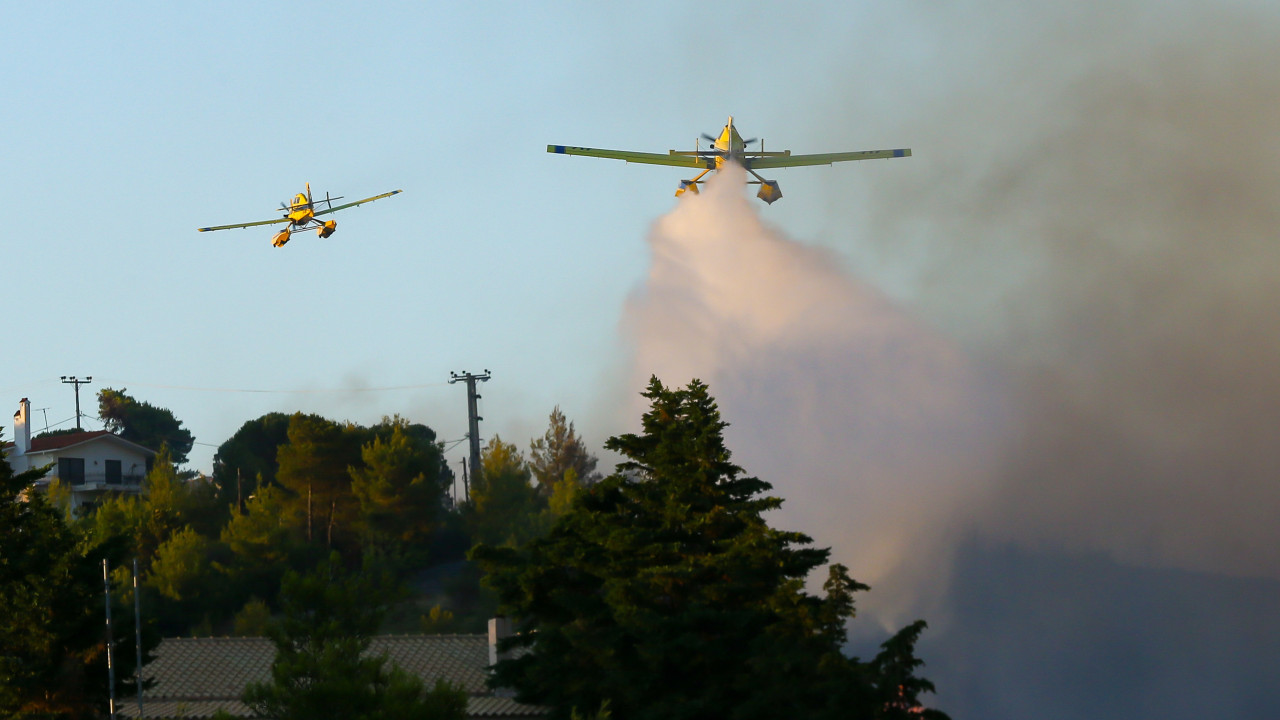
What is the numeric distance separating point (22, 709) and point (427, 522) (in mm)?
58981

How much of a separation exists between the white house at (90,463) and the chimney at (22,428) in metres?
4.61

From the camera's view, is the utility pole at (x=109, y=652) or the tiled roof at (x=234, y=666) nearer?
the utility pole at (x=109, y=652)

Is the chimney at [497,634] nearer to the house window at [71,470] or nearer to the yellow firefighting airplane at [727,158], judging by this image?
the yellow firefighting airplane at [727,158]

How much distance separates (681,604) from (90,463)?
93.8 meters

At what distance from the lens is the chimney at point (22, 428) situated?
108 metres

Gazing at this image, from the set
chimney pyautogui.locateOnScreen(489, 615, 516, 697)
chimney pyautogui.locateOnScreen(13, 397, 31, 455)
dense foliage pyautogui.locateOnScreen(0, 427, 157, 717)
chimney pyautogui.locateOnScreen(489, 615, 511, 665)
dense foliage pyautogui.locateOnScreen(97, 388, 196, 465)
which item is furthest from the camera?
dense foliage pyautogui.locateOnScreen(97, 388, 196, 465)

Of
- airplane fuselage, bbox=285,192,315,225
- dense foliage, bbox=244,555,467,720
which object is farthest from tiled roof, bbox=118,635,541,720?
airplane fuselage, bbox=285,192,315,225

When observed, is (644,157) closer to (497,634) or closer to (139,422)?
(497,634)

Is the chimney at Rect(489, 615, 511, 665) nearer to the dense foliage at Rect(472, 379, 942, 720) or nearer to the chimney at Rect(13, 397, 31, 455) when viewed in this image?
the dense foliage at Rect(472, 379, 942, 720)

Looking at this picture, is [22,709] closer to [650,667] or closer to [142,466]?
[650,667]

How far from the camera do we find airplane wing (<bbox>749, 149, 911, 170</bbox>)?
77.4m

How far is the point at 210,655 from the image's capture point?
61.1m

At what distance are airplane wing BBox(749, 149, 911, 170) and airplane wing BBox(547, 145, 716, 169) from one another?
2.72 metres

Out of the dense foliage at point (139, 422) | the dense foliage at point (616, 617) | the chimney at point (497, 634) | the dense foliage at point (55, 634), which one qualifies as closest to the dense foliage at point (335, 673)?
the dense foliage at point (616, 617)
